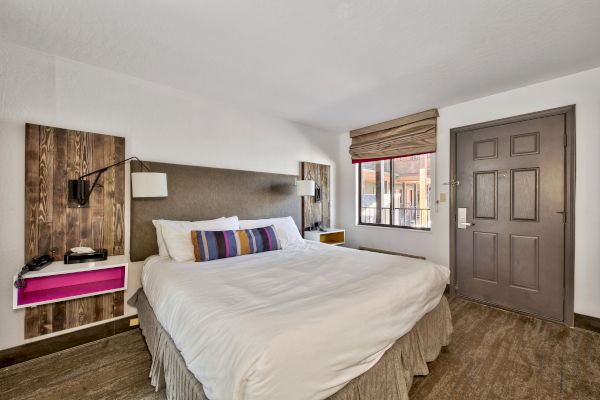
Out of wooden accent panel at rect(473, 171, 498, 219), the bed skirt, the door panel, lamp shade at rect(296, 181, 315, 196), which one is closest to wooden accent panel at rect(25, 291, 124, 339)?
the bed skirt

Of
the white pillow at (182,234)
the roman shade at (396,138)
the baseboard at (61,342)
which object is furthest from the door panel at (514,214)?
the baseboard at (61,342)

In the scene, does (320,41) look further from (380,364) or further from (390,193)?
(390,193)

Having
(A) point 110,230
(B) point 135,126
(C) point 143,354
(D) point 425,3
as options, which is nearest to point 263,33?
(D) point 425,3

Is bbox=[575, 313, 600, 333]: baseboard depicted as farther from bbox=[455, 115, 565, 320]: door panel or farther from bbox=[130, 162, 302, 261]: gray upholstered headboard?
bbox=[130, 162, 302, 261]: gray upholstered headboard

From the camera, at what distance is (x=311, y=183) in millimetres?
3699

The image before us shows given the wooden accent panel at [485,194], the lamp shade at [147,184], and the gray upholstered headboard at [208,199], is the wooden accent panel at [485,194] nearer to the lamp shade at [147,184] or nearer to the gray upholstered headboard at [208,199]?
the gray upholstered headboard at [208,199]

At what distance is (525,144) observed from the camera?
2809 millimetres

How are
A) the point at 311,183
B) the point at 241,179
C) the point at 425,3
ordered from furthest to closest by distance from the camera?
the point at 311,183
the point at 241,179
the point at 425,3

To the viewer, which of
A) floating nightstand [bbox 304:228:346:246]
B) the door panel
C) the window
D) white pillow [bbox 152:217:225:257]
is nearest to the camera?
white pillow [bbox 152:217:225:257]

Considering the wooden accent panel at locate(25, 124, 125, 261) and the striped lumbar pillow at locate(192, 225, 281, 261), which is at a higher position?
the wooden accent panel at locate(25, 124, 125, 261)

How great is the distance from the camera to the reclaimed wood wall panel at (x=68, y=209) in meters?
2.09

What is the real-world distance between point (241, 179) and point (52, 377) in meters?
2.36

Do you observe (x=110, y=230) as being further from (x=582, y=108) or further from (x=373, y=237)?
(x=582, y=108)

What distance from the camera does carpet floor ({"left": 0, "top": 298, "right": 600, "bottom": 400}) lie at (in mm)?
1682
